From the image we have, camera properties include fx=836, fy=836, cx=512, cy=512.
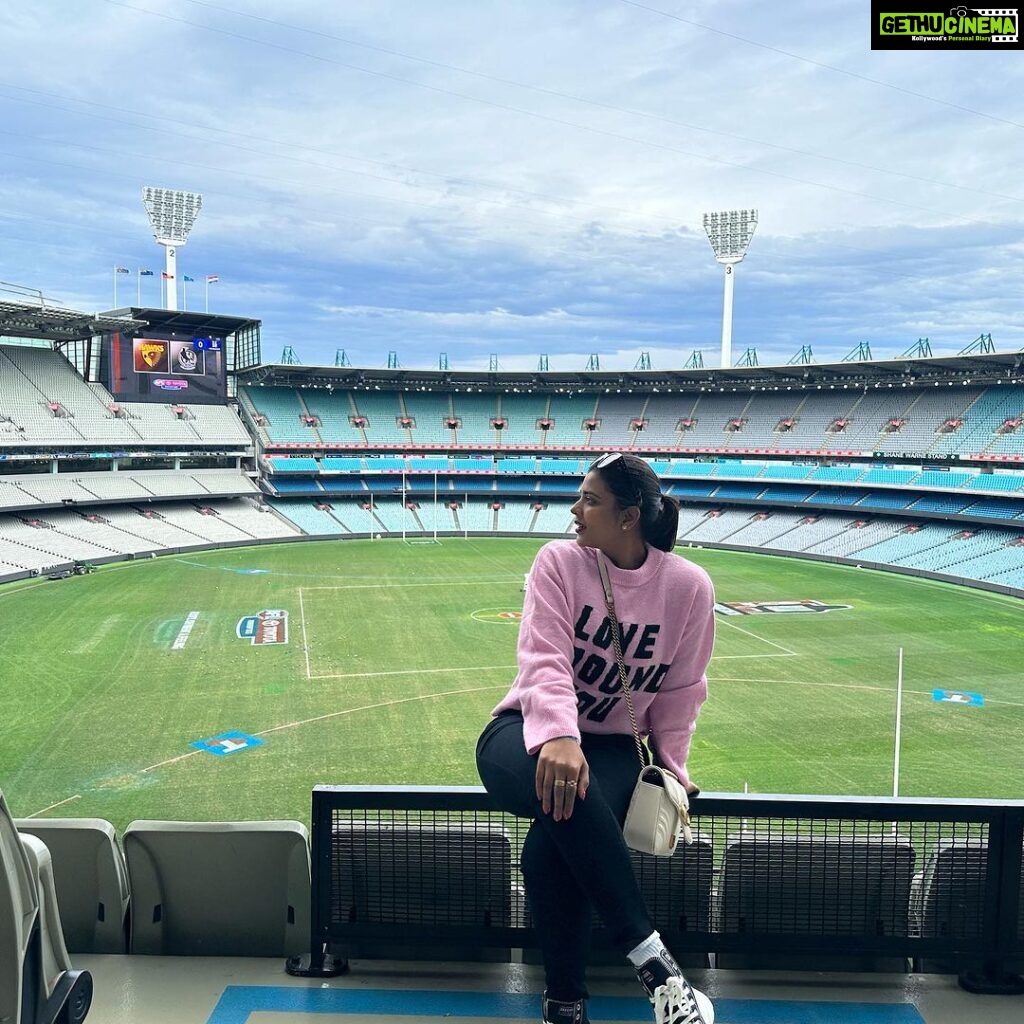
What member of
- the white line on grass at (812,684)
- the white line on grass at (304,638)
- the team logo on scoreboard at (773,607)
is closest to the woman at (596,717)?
the white line on grass at (812,684)

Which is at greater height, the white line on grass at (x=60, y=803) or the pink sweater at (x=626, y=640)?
the pink sweater at (x=626, y=640)

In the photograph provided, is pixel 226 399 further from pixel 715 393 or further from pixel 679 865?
pixel 679 865

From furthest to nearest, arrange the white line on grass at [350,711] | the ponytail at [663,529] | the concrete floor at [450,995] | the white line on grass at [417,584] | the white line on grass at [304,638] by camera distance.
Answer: the white line on grass at [417,584] → the white line on grass at [304,638] → the white line on grass at [350,711] → the concrete floor at [450,995] → the ponytail at [663,529]

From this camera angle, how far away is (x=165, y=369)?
6109 centimetres

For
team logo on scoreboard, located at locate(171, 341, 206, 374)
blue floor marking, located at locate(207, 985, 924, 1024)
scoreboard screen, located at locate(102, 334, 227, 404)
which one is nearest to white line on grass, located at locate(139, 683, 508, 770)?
blue floor marking, located at locate(207, 985, 924, 1024)

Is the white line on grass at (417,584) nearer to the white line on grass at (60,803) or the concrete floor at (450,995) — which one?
the white line on grass at (60,803)

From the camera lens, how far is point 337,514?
209 ft

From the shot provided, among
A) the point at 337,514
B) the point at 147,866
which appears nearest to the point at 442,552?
the point at 337,514

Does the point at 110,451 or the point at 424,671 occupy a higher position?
the point at 110,451

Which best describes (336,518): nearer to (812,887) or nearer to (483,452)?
(483,452)

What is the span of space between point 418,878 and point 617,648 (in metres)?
1.72

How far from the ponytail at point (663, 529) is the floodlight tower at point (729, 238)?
7191 cm

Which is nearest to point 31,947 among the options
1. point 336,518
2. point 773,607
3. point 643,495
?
point 643,495

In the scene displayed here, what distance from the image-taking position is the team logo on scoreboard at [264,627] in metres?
29.5
